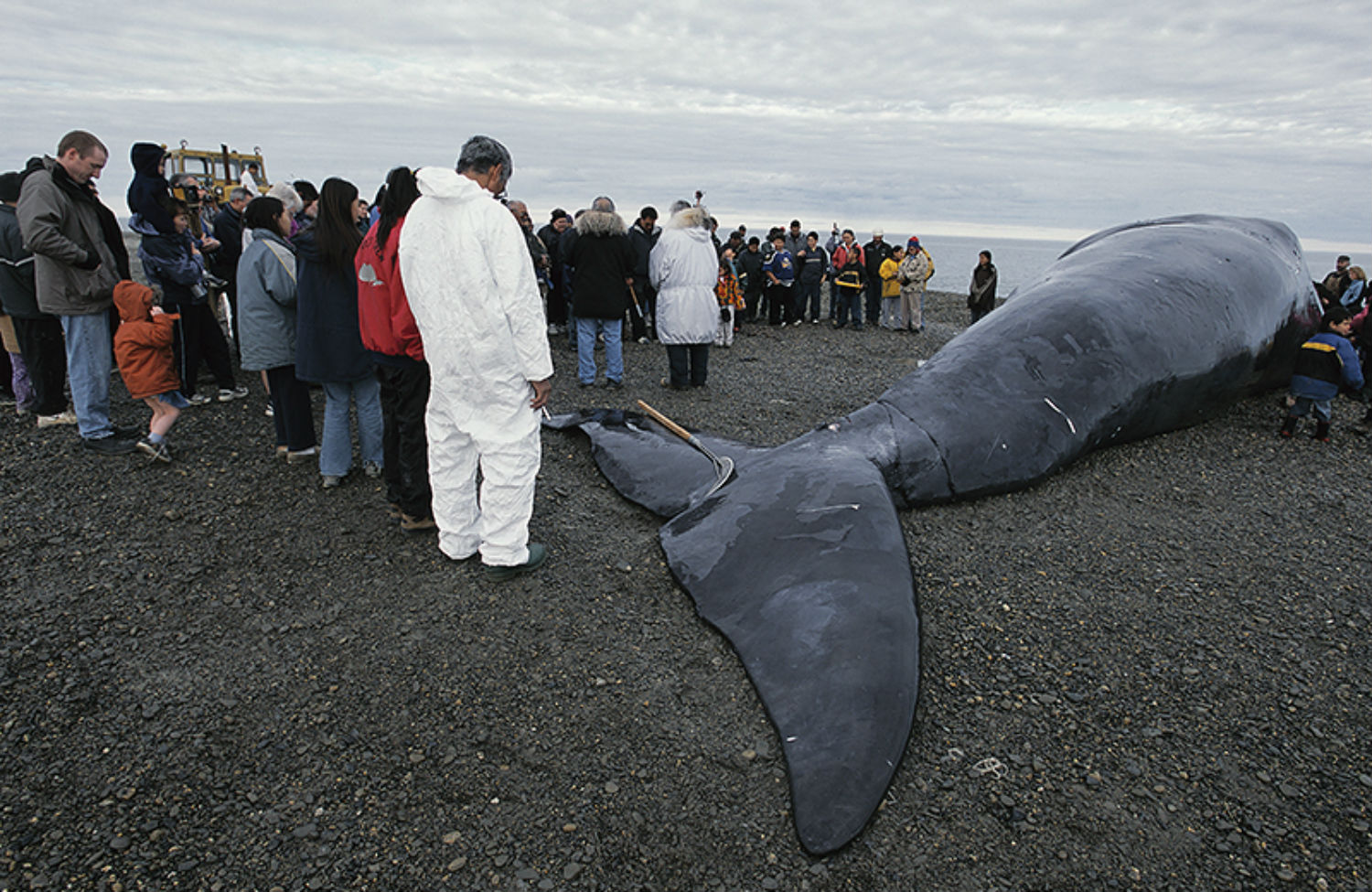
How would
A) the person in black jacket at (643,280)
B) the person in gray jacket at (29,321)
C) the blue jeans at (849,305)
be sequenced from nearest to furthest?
the person in gray jacket at (29,321)
the person in black jacket at (643,280)
the blue jeans at (849,305)

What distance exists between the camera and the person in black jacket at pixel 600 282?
9.32 m

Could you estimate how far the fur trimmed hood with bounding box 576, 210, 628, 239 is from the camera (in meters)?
9.30

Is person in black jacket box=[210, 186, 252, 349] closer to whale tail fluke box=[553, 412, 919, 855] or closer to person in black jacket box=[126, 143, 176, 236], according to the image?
person in black jacket box=[126, 143, 176, 236]

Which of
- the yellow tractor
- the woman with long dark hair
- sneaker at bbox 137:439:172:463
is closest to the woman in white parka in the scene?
the woman with long dark hair

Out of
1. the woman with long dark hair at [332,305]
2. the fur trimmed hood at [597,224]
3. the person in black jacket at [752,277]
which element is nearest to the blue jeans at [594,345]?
the fur trimmed hood at [597,224]

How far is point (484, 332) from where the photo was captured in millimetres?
4211

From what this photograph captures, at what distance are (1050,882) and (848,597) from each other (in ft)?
4.26

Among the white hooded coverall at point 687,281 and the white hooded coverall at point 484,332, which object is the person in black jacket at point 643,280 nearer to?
the white hooded coverall at point 687,281

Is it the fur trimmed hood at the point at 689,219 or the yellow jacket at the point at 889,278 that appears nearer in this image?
the fur trimmed hood at the point at 689,219

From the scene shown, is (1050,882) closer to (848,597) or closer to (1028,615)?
(848,597)

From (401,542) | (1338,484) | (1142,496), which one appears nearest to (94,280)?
(401,542)

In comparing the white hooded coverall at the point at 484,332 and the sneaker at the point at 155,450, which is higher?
the white hooded coverall at the point at 484,332

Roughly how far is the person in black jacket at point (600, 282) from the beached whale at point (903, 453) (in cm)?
303

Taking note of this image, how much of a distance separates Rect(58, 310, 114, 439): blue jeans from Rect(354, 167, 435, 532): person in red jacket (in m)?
3.24
